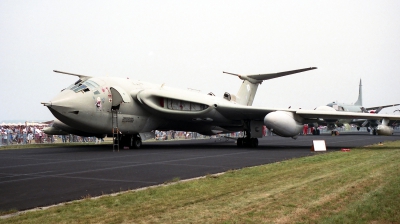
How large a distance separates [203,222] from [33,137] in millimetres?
31661

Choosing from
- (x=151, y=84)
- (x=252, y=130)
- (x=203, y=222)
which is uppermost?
(x=151, y=84)

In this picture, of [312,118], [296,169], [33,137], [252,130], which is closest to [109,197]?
[296,169]

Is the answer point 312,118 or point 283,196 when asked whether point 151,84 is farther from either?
point 283,196

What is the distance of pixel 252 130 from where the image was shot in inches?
866

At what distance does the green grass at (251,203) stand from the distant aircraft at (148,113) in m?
9.88

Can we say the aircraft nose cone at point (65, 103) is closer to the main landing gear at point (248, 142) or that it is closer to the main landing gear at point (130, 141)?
the main landing gear at point (130, 141)

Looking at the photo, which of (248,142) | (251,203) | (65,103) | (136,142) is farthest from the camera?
(248,142)

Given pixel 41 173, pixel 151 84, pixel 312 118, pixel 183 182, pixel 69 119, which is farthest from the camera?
pixel 151 84

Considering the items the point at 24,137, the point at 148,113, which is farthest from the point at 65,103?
the point at 24,137

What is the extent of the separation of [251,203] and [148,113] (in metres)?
15.0

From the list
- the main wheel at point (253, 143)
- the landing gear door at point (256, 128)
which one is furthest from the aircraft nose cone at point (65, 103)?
the landing gear door at point (256, 128)

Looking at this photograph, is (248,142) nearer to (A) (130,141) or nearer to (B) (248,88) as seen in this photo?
(B) (248,88)

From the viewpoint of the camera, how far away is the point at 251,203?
5.75m

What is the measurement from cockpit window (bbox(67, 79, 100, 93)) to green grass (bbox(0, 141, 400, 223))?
34.4ft
